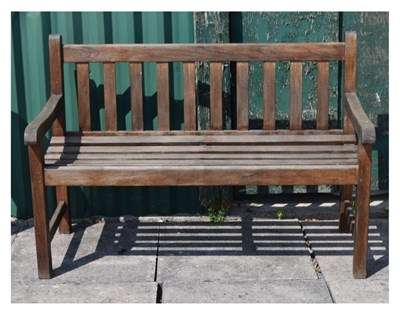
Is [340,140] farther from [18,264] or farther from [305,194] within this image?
[18,264]

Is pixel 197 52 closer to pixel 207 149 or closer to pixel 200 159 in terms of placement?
pixel 207 149

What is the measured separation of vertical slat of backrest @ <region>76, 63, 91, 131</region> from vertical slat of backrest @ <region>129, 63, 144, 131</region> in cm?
27

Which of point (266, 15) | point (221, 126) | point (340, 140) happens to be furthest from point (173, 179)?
point (266, 15)

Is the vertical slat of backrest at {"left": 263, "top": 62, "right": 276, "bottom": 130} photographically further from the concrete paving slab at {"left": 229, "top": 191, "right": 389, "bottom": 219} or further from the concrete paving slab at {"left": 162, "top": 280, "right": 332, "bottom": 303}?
the concrete paving slab at {"left": 162, "top": 280, "right": 332, "bottom": 303}

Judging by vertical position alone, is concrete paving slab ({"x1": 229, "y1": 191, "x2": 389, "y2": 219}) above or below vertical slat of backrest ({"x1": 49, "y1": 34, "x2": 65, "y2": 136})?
below

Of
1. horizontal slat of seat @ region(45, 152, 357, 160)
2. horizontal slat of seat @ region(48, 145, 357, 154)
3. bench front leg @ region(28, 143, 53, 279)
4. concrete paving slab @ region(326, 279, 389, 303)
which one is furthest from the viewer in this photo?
horizontal slat of seat @ region(48, 145, 357, 154)

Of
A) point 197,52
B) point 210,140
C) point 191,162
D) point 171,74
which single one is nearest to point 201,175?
point 191,162

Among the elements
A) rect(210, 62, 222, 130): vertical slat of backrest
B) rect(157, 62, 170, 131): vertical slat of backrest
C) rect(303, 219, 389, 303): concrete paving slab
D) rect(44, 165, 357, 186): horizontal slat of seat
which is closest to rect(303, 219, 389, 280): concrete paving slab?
rect(303, 219, 389, 303): concrete paving slab

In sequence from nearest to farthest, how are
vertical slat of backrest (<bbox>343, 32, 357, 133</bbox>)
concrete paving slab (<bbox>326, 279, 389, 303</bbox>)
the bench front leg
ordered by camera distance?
concrete paving slab (<bbox>326, 279, 389, 303</bbox>) → the bench front leg → vertical slat of backrest (<bbox>343, 32, 357, 133</bbox>)

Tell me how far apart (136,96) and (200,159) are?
0.68 metres

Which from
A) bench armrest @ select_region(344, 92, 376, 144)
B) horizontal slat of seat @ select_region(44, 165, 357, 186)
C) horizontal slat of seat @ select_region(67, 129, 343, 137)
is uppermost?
bench armrest @ select_region(344, 92, 376, 144)

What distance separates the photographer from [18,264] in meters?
4.57

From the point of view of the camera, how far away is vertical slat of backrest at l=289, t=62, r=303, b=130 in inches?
191

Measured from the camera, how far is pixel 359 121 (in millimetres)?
4230
